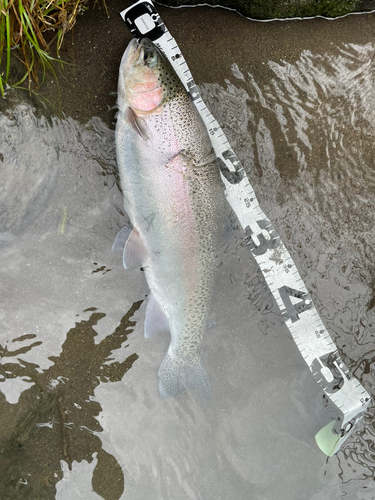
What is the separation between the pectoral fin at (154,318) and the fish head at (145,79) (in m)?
1.22

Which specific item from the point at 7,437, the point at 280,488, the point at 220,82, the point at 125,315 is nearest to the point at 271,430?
the point at 280,488

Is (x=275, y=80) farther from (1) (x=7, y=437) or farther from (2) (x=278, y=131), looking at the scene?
(1) (x=7, y=437)

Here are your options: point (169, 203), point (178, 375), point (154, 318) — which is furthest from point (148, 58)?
point (178, 375)

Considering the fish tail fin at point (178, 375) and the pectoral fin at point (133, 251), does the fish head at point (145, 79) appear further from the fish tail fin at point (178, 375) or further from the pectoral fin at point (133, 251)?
the fish tail fin at point (178, 375)

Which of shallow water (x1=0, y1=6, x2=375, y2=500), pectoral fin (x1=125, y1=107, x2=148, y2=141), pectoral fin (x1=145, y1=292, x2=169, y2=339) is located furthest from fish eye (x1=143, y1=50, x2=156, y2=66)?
pectoral fin (x1=145, y1=292, x2=169, y2=339)

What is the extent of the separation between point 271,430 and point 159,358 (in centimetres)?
96

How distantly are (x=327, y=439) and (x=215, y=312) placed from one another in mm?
1186

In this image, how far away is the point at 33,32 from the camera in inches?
92.7

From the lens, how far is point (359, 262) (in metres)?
2.89

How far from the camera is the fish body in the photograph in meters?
2.36

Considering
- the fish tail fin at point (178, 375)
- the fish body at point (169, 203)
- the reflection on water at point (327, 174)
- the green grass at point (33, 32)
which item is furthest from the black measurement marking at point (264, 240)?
the green grass at point (33, 32)

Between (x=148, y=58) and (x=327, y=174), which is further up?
(x=148, y=58)

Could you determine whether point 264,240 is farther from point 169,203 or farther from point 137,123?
point 137,123

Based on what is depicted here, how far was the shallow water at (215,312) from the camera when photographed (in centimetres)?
264
